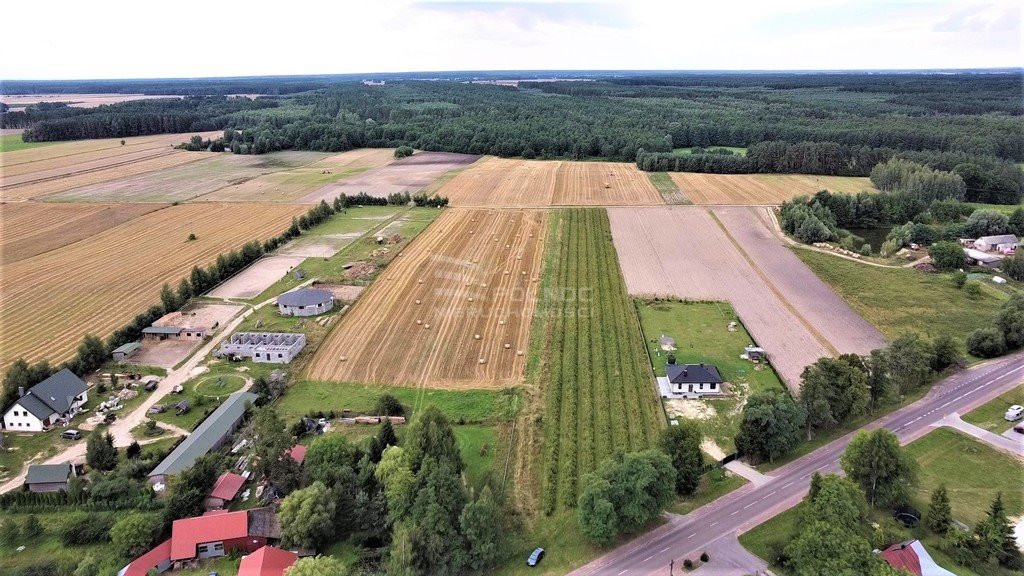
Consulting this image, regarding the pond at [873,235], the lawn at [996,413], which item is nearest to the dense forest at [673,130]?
the pond at [873,235]

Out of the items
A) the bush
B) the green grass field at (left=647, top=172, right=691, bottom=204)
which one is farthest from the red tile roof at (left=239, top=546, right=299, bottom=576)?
the green grass field at (left=647, top=172, right=691, bottom=204)

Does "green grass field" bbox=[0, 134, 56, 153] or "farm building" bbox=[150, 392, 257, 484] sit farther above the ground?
"green grass field" bbox=[0, 134, 56, 153]

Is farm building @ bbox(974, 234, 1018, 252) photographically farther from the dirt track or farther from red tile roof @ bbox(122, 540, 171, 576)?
red tile roof @ bbox(122, 540, 171, 576)

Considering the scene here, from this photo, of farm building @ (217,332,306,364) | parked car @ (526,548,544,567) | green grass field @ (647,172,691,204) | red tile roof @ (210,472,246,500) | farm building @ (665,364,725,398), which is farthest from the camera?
green grass field @ (647,172,691,204)

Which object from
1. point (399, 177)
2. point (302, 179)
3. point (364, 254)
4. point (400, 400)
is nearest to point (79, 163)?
point (302, 179)

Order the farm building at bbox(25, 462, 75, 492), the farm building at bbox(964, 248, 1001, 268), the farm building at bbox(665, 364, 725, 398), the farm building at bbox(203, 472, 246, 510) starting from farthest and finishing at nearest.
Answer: the farm building at bbox(964, 248, 1001, 268) < the farm building at bbox(665, 364, 725, 398) < the farm building at bbox(25, 462, 75, 492) < the farm building at bbox(203, 472, 246, 510)

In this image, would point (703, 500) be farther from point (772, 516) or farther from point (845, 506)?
point (845, 506)
